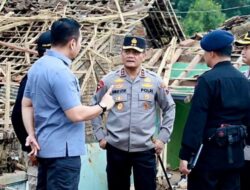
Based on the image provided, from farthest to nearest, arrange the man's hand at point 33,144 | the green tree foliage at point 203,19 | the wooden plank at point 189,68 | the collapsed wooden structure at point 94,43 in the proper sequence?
the green tree foliage at point 203,19, the wooden plank at point 189,68, the collapsed wooden structure at point 94,43, the man's hand at point 33,144

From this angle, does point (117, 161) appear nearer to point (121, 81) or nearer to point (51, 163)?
point (121, 81)

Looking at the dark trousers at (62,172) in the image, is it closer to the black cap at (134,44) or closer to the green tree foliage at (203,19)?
the black cap at (134,44)

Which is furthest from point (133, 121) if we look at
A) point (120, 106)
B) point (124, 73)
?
point (124, 73)

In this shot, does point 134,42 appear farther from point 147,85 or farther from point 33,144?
point 33,144

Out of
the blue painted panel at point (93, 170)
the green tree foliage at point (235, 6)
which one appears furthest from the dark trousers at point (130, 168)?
the green tree foliage at point (235, 6)

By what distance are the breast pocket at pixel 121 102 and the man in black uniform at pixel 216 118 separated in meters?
0.90

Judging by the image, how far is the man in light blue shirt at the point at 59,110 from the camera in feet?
14.2

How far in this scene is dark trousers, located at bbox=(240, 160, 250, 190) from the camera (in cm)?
544

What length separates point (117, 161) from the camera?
5691mm

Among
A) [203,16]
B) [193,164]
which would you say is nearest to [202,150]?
[193,164]

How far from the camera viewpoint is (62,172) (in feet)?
14.5

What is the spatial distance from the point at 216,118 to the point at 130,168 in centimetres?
118

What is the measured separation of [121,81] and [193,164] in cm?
121

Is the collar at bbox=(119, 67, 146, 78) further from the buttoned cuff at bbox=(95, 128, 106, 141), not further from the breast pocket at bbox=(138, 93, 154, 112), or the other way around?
the buttoned cuff at bbox=(95, 128, 106, 141)
